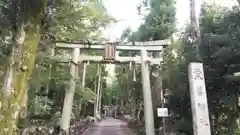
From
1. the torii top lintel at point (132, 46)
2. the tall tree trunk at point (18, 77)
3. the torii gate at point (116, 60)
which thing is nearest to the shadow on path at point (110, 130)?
the torii gate at point (116, 60)

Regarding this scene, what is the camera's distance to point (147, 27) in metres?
21.6

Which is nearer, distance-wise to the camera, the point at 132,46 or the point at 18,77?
the point at 18,77

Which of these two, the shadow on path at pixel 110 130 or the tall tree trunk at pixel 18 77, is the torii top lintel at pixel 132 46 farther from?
the tall tree trunk at pixel 18 77

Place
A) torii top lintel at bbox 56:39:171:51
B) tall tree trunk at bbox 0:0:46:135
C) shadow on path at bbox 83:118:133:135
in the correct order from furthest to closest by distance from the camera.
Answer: shadow on path at bbox 83:118:133:135, torii top lintel at bbox 56:39:171:51, tall tree trunk at bbox 0:0:46:135

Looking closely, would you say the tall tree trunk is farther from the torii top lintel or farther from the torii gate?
the torii top lintel

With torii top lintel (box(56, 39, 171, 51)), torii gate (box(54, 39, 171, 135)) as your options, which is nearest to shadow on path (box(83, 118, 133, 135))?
torii gate (box(54, 39, 171, 135))

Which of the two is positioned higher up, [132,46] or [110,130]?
[132,46]

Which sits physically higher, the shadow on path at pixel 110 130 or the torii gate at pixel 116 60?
the torii gate at pixel 116 60

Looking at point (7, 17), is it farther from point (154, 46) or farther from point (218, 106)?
point (154, 46)

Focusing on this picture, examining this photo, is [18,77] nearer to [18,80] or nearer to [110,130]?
[18,80]

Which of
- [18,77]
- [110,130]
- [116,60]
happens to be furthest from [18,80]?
[110,130]

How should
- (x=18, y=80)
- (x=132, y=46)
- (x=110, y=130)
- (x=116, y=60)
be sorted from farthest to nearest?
(x=110, y=130) < (x=116, y=60) < (x=132, y=46) < (x=18, y=80)

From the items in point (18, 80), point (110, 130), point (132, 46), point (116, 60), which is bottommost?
point (110, 130)

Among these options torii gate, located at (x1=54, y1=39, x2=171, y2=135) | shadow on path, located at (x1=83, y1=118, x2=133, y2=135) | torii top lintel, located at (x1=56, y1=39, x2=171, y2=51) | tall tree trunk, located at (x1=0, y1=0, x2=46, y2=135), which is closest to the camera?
tall tree trunk, located at (x1=0, y1=0, x2=46, y2=135)
